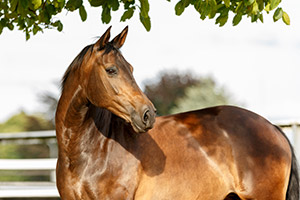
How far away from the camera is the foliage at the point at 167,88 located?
22.8m

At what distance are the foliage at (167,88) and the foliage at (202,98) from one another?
1.23 ft

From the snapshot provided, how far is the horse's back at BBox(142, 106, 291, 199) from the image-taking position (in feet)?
12.9

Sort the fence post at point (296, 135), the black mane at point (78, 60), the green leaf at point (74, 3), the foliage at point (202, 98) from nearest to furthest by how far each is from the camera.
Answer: the black mane at point (78, 60)
the green leaf at point (74, 3)
the fence post at point (296, 135)
the foliage at point (202, 98)

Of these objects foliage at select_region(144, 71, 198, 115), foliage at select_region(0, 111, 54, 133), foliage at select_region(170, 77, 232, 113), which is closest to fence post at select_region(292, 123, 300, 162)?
foliage at select_region(0, 111, 54, 133)

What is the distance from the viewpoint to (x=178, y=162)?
12.9ft

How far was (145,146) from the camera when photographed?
152 inches

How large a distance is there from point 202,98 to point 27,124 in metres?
9.78

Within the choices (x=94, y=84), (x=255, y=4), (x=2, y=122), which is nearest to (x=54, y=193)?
(x=94, y=84)

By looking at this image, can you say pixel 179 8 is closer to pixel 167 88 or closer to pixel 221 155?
pixel 221 155

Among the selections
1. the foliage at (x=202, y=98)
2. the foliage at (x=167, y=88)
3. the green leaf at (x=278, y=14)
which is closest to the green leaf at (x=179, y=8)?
the green leaf at (x=278, y=14)

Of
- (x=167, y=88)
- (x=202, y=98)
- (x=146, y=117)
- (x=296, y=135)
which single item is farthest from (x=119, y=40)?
(x=167, y=88)

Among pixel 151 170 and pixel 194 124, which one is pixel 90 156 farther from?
pixel 194 124

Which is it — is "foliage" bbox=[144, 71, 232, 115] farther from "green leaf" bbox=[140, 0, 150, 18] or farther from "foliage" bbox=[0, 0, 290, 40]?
"green leaf" bbox=[140, 0, 150, 18]

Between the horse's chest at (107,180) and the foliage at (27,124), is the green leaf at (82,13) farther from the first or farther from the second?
the foliage at (27,124)
